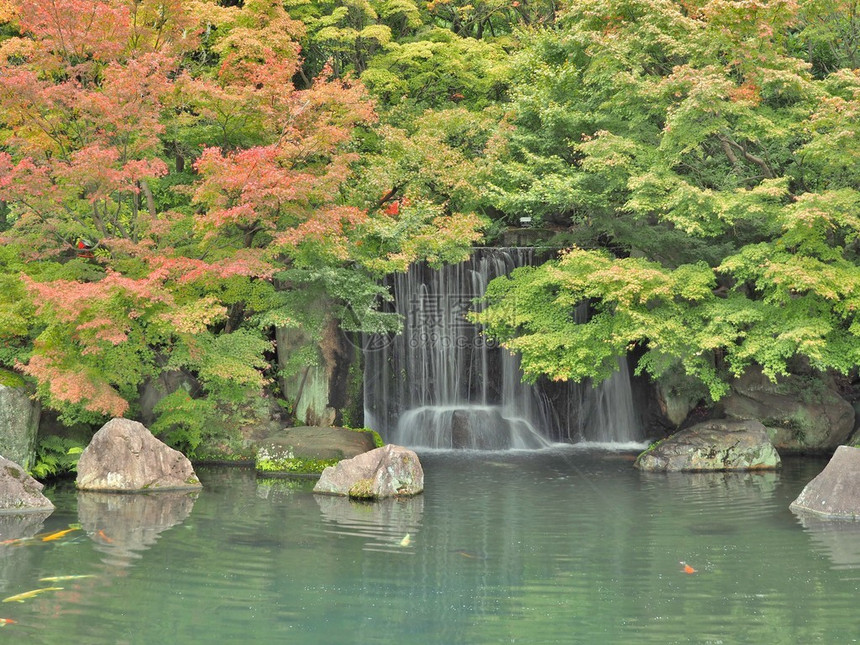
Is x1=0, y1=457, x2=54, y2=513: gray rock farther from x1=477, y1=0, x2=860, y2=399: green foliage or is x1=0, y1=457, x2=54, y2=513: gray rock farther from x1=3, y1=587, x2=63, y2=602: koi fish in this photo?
x1=477, y1=0, x2=860, y2=399: green foliage

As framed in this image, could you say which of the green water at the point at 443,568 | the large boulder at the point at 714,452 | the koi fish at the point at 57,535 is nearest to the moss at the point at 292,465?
the green water at the point at 443,568

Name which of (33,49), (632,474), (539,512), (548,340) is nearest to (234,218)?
(33,49)

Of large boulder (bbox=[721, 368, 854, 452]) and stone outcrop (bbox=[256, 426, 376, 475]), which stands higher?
→ large boulder (bbox=[721, 368, 854, 452])

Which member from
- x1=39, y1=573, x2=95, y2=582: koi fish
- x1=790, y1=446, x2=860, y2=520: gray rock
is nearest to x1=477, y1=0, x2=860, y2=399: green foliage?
x1=790, y1=446, x2=860, y2=520: gray rock

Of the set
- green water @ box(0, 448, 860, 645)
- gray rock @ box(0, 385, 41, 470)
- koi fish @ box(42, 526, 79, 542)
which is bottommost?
green water @ box(0, 448, 860, 645)

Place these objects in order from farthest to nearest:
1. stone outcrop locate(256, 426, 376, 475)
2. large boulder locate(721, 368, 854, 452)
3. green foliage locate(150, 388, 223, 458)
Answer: large boulder locate(721, 368, 854, 452), stone outcrop locate(256, 426, 376, 475), green foliage locate(150, 388, 223, 458)

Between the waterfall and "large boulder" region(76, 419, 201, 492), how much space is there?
7.40m

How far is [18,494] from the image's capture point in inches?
515

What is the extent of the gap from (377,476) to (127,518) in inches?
158

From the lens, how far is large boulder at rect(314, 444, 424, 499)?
14602 mm

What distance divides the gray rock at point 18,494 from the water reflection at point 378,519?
4.21 metres

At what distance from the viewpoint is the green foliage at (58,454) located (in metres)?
16.4

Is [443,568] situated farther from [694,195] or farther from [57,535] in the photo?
[694,195]

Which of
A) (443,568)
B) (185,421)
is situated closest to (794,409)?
(443,568)
